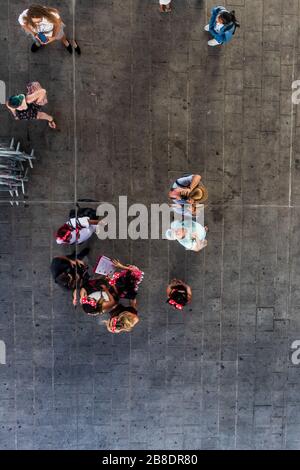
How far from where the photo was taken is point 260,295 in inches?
268

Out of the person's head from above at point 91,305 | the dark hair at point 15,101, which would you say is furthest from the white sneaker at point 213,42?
the person's head from above at point 91,305

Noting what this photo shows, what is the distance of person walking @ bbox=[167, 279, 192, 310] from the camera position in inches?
241

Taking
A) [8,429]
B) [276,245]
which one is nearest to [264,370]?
[276,245]

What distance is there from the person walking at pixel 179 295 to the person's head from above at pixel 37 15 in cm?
478

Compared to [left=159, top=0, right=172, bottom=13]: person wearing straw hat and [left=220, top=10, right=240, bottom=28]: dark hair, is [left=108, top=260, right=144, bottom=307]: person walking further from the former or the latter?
[left=159, top=0, right=172, bottom=13]: person wearing straw hat

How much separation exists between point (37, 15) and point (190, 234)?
420 centimetres

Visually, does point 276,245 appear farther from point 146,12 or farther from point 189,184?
point 146,12

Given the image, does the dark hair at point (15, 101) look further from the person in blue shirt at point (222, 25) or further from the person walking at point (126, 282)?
the person in blue shirt at point (222, 25)

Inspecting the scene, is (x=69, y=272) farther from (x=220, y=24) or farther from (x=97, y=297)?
(x=220, y=24)

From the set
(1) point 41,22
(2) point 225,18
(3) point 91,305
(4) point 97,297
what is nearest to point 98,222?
(4) point 97,297

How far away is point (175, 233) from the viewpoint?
6125mm

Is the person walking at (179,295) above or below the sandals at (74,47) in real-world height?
below

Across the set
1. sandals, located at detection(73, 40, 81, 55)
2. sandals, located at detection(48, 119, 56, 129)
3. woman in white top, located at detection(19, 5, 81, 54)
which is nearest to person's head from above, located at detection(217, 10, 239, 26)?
sandals, located at detection(73, 40, 81, 55)

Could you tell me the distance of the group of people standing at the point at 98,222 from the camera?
5703mm
